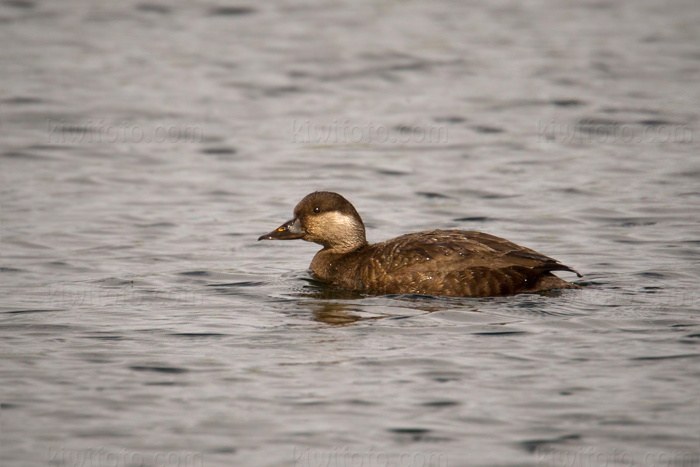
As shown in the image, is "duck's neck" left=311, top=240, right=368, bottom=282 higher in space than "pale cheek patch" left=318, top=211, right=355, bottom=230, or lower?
lower

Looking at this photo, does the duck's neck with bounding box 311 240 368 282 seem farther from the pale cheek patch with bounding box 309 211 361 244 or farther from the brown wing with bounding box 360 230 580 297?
the brown wing with bounding box 360 230 580 297

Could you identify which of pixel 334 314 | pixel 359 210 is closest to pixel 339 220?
pixel 334 314

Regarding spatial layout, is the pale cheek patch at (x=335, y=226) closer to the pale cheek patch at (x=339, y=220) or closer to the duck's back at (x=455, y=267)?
the pale cheek patch at (x=339, y=220)

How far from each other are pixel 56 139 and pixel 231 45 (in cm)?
568

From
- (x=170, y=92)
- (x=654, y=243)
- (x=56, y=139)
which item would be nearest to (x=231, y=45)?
(x=170, y=92)

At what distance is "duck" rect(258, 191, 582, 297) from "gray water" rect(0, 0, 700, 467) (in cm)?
22

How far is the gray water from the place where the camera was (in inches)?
275

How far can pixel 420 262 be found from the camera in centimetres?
988

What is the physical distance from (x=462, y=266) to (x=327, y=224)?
5.72ft

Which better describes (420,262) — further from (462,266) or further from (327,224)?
(327,224)

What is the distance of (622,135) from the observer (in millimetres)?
16406

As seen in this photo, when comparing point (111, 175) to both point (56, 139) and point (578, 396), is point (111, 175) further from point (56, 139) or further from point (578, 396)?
point (578, 396)

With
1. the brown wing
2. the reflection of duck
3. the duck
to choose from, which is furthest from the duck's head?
the reflection of duck

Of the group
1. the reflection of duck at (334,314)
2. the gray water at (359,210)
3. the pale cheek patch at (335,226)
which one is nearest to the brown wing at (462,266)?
the gray water at (359,210)
